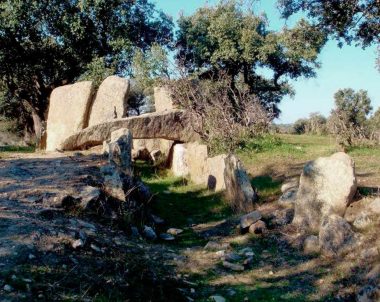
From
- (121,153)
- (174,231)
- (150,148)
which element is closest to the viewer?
(174,231)

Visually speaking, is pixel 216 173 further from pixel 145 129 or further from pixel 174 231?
pixel 174 231

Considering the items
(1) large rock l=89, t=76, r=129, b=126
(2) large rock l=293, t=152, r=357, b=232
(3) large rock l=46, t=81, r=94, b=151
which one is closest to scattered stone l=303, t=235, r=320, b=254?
(2) large rock l=293, t=152, r=357, b=232

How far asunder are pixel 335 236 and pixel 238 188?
3.39 metres

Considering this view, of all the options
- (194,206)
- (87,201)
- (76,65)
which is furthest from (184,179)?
(76,65)

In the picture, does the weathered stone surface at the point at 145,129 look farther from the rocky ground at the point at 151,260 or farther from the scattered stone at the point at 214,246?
the scattered stone at the point at 214,246

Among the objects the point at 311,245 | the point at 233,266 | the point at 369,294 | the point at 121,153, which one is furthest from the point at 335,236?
the point at 121,153

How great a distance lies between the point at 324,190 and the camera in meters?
8.05

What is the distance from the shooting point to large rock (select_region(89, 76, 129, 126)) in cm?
1616

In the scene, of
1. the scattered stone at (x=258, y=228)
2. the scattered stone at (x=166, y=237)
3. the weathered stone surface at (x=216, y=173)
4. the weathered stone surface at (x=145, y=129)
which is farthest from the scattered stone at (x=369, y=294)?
the weathered stone surface at (x=145, y=129)

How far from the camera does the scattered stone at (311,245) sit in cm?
732

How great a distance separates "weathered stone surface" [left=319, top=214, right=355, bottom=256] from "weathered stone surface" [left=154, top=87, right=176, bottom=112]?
386 inches

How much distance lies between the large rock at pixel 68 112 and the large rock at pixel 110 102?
30 cm

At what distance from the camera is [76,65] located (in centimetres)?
2297

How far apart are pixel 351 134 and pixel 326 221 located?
7.96m
